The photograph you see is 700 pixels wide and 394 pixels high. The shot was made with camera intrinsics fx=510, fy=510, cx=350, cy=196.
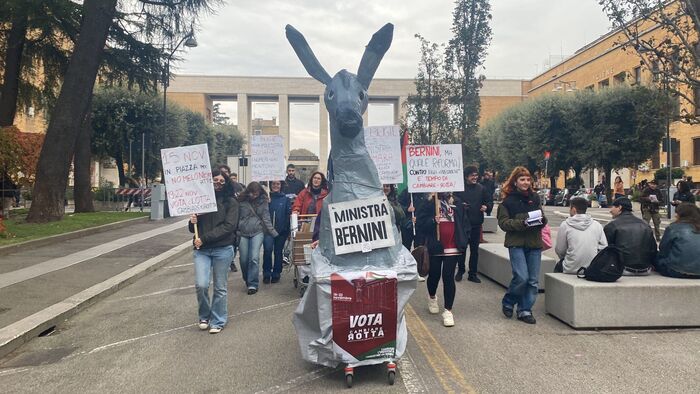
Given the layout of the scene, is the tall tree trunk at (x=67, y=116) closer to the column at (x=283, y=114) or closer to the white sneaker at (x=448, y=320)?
the white sneaker at (x=448, y=320)

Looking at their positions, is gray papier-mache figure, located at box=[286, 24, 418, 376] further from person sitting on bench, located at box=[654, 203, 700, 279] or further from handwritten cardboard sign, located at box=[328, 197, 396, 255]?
person sitting on bench, located at box=[654, 203, 700, 279]

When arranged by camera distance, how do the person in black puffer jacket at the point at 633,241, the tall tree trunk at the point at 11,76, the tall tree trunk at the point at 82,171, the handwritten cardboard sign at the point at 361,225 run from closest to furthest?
the handwritten cardboard sign at the point at 361,225, the person in black puffer jacket at the point at 633,241, the tall tree trunk at the point at 11,76, the tall tree trunk at the point at 82,171

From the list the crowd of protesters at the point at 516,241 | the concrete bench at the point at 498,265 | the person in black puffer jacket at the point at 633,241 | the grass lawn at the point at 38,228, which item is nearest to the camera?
the crowd of protesters at the point at 516,241

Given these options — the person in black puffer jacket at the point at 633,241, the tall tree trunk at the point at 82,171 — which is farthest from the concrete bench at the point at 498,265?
the tall tree trunk at the point at 82,171

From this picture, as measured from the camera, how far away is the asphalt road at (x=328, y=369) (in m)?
4.34

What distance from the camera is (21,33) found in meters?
19.1

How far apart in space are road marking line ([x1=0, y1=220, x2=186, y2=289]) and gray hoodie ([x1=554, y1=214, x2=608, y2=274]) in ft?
28.3

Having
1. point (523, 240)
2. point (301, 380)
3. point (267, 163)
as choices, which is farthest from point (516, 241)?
point (267, 163)

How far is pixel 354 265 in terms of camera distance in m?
4.81

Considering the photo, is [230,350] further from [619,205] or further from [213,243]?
[619,205]

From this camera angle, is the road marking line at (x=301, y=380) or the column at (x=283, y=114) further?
the column at (x=283, y=114)

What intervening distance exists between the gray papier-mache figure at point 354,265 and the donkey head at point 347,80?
0.03 feet

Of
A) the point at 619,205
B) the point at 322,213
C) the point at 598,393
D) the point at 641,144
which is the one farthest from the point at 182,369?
the point at 641,144

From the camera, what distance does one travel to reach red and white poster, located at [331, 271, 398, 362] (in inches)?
172
